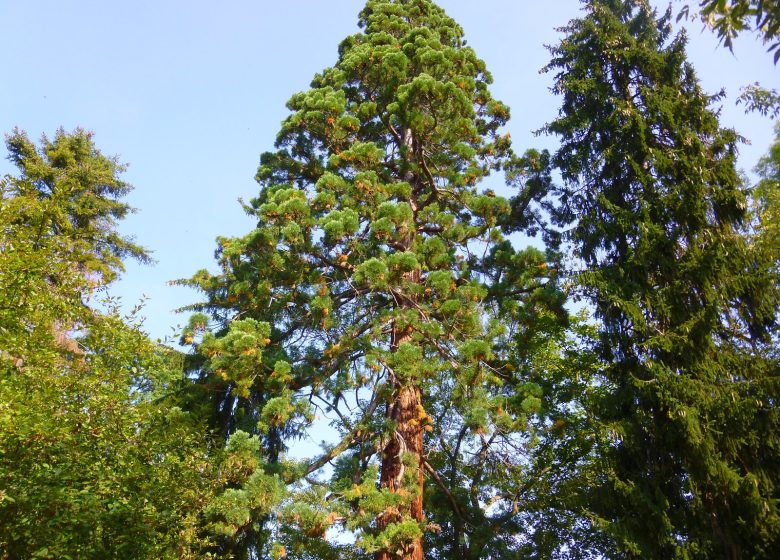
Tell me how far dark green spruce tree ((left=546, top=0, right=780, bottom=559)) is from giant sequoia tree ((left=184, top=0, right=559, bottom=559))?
139 centimetres

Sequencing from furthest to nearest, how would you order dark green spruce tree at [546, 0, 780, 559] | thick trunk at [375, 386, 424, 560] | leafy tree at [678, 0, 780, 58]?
thick trunk at [375, 386, 424, 560], dark green spruce tree at [546, 0, 780, 559], leafy tree at [678, 0, 780, 58]

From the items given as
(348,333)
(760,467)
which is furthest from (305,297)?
(760,467)

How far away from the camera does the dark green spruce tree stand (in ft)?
21.0

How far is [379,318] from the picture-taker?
881cm

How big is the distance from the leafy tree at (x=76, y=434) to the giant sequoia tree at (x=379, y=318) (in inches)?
28.9

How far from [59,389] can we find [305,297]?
431 cm

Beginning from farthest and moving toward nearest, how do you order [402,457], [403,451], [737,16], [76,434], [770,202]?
1. [770,202]
2. [403,451]
3. [402,457]
4. [76,434]
5. [737,16]

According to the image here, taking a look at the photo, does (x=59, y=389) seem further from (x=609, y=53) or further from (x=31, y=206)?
(x=609, y=53)

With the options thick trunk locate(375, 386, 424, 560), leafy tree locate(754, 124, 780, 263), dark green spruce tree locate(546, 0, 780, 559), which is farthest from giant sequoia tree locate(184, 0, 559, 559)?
leafy tree locate(754, 124, 780, 263)

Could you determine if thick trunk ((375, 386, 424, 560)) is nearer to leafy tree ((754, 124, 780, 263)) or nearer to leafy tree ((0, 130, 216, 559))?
leafy tree ((0, 130, 216, 559))

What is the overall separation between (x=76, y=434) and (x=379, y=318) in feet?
14.6

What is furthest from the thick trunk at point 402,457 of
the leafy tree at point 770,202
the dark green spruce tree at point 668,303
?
the leafy tree at point 770,202

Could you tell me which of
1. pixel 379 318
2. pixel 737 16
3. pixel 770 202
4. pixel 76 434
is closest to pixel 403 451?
pixel 379 318

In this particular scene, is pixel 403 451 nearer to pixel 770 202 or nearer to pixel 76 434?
pixel 76 434
